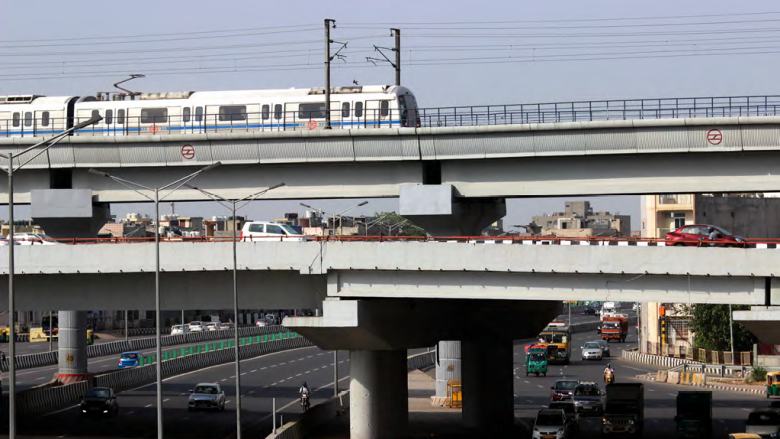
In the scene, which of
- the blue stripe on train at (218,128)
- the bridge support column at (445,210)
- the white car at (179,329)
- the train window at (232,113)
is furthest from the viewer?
the white car at (179,329)

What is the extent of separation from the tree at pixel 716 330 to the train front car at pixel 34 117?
177ft

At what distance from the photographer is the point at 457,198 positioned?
189 ft

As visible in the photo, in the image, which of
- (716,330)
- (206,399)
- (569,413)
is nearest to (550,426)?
(569,413)

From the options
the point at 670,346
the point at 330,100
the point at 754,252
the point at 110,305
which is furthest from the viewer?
the point at 670,346

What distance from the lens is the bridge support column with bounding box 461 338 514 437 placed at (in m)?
57.4

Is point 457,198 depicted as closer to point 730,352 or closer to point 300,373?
point 300,373

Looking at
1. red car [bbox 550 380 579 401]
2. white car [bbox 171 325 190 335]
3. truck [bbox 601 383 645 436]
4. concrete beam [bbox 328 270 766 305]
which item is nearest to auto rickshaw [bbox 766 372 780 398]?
red car [bbox 550 380 579 401]

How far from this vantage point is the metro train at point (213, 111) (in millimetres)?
62125

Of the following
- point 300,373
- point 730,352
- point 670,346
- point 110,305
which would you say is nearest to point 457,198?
point 110,305

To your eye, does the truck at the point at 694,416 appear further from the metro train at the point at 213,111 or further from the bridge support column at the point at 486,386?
the metro train at the point at 213,111

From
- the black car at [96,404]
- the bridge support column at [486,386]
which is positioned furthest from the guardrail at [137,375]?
the bridge support column at [486,386]

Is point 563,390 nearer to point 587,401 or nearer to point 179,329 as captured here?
point 587,401

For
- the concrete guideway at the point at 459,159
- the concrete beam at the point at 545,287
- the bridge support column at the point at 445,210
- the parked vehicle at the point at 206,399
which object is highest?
the concrete guideway at the point at 459,159

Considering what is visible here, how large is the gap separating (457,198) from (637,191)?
8099 mm
